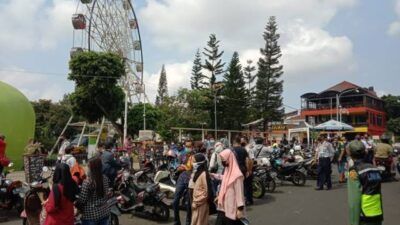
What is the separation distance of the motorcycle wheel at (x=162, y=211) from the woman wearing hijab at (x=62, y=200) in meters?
4.37


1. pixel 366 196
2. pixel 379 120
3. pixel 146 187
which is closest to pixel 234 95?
pixel 379 120

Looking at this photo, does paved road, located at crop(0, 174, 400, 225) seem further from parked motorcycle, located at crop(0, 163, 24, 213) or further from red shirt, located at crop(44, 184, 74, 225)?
red shirt, located at crop(44, 184, 74, 225)

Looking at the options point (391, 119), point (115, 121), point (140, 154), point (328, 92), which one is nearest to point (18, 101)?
point (140, 154)

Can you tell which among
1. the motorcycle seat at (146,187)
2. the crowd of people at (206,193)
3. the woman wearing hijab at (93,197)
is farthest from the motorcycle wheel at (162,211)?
the woman wearing hijab at (93,197)

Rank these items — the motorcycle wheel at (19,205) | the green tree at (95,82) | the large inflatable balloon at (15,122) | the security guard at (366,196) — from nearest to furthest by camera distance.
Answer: the security guard at (366,196) → the motorcycle wheel at (19,205) → the large inflatable balloon at (15,122) → the green tree at (95,82)

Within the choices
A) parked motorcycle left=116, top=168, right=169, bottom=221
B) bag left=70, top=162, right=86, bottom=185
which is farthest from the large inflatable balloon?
bag left=70, top=162, right=86, bottom=185

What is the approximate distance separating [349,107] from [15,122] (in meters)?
58.6

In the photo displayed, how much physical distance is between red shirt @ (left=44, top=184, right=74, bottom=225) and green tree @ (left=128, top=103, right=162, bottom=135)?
141 feet

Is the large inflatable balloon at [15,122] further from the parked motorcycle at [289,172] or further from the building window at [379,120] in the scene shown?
the building window at [379,120]

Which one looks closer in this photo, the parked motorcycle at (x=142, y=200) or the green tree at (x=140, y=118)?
the parked motorcycle at (x=142, y=200)

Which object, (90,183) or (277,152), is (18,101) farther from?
(90,183)

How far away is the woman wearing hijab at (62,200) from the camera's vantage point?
5.36 metres

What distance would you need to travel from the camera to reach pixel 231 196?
5.83m

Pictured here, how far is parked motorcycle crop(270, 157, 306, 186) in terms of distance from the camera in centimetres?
1496
